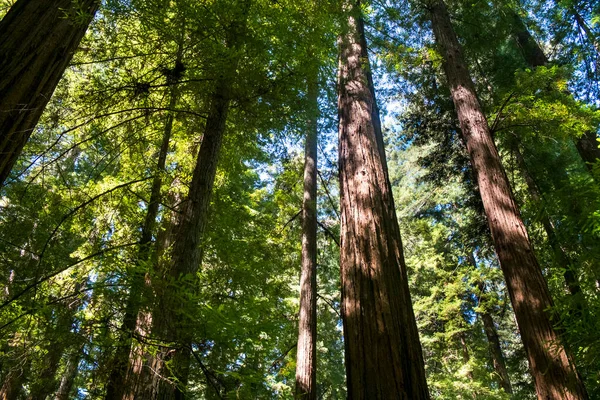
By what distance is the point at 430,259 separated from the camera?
14.1 metres

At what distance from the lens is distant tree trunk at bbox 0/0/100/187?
2.27 m

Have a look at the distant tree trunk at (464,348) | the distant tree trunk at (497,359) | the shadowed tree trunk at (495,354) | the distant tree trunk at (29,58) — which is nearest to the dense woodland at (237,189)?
the distant tree trunk at (29,58)

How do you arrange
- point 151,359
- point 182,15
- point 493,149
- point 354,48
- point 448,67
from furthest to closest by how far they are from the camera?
point 448,67 → point 493,149 → point 354,48 → point 182,15 → point 151,359

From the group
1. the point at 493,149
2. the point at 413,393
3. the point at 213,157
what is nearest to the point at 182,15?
the point at 213,157

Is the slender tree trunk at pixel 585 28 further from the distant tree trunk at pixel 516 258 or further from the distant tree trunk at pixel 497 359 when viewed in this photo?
the distant tree trunk at pixel 497 359

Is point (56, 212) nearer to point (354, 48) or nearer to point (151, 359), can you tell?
point (151, 359)

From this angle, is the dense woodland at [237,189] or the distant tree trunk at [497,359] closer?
the dense woodland at [237,189]

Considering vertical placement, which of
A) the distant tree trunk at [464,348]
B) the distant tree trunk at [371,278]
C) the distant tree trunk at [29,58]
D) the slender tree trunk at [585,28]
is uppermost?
the slender tree trunk at [585,28]

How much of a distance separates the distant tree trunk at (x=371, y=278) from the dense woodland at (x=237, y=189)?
0.04 ft

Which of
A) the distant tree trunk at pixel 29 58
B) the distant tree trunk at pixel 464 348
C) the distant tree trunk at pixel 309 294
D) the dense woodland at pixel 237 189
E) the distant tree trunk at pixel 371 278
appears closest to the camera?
the distant tree trunk at pixel 371 278

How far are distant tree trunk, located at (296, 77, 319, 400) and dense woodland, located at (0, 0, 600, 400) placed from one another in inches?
1.9

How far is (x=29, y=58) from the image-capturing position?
2449 millimetres

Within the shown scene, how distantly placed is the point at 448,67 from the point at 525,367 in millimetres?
11168

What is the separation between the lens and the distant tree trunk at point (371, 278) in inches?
80.8
